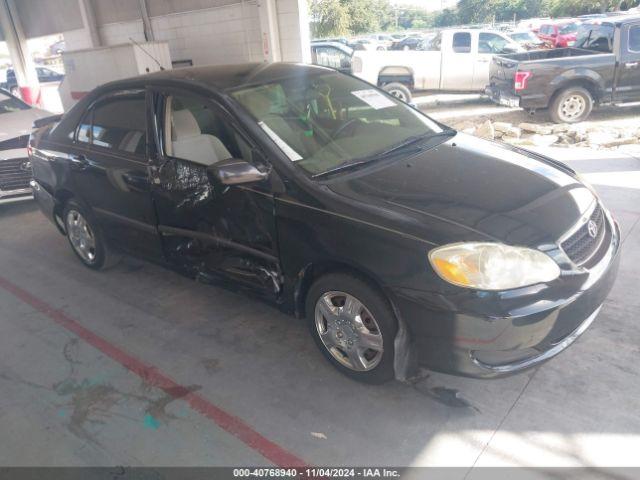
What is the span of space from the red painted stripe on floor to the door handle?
116 centimetres

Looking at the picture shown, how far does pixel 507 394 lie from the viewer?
2.81m

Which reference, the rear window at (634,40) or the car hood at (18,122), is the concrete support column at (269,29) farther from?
the rear window at (634,40)

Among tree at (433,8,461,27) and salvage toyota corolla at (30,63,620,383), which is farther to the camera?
tree at (433,8,461,27)

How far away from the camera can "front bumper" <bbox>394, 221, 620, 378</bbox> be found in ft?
7.71

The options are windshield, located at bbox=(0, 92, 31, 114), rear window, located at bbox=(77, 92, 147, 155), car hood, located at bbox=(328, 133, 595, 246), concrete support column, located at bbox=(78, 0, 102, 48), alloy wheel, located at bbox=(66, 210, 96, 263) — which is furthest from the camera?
concrete support column, located at bbox=(78, 0, 102, 48)

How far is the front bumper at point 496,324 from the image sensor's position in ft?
7.71

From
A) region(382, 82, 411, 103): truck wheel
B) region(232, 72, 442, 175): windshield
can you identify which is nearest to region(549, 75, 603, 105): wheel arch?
region(382, 82, 411, 103): truck wheel

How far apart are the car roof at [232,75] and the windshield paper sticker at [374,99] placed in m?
0.36

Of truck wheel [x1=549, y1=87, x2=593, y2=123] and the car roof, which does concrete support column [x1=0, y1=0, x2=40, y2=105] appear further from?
truck wheel [x1=549, y1=87, x2=593, y2=123]

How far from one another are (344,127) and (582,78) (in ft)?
23.8

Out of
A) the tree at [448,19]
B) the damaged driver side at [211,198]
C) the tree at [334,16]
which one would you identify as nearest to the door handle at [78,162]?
the damaged driver side at [211,198]

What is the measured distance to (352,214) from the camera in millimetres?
2645

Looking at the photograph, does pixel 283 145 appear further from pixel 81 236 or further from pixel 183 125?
pixel 81 236

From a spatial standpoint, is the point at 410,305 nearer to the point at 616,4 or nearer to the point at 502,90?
the point at 502,90
